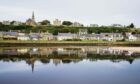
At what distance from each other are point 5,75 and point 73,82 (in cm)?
568

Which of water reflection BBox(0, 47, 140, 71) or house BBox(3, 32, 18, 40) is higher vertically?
house BBox(3, 32, 18, 40)

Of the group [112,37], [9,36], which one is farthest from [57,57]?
[112,37]

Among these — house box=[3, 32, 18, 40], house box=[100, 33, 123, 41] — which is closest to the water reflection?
house box=[3, 32, 18, 40]

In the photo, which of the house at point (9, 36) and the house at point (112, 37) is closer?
the house at point (9, 36)

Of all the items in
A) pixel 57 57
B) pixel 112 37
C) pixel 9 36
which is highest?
pixel 9 36

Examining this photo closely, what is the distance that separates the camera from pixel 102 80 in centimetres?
1938

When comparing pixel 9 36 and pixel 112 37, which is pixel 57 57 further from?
pixel 112 37

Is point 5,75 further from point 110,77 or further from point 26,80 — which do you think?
point 110,77

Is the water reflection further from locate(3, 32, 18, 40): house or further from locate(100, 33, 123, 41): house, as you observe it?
locate(100, 33, 123, 41): house

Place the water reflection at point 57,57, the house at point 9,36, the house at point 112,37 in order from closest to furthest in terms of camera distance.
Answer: the water reflection at point 57,57 < the house at point 9,36 < the house at point 112,37

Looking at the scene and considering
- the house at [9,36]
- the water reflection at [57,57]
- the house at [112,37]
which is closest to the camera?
the water reflection at [57,57]

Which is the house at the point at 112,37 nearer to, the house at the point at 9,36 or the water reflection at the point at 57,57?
the house at the point at 9,36

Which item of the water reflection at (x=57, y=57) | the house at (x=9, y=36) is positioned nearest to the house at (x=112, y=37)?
the house at (x=9, y=36)

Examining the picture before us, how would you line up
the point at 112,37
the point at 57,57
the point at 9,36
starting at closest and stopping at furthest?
the point at 57,57
the point at 9,36
the point at 112,37
